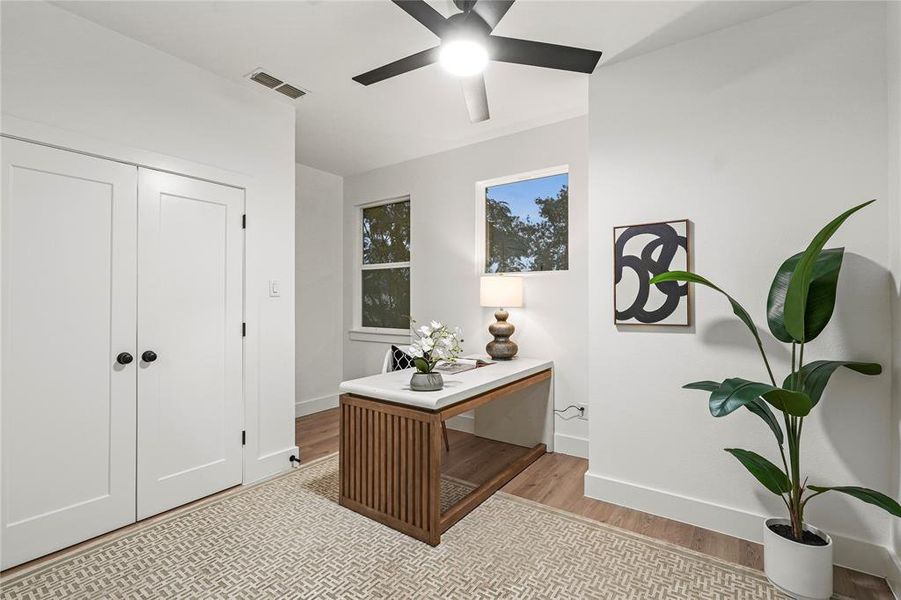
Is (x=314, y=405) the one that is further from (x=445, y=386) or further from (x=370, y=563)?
(x=370, y=563)

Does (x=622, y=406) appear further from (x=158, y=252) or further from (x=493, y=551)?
(x=158, y=252)

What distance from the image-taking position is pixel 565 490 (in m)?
2.72

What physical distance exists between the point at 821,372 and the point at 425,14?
2.18 metres

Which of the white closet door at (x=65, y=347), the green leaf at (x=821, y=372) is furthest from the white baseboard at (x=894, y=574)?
the white closet door at (x=65, y=347)

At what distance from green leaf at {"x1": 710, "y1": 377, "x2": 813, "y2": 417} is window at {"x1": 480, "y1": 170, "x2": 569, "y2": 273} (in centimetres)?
191

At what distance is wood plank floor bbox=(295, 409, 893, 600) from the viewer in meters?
1.90

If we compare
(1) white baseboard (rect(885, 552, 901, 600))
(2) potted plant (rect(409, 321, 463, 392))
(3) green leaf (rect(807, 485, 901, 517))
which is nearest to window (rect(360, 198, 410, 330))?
(2) potted plant (rect(409, 321, 463, 392))

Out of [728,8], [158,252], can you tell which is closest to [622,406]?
[728,8]

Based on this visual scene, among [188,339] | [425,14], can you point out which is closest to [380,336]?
[188,339]

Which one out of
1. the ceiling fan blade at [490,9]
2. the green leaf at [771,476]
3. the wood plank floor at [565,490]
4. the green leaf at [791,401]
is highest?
the ceiling fan blade at [490,9]

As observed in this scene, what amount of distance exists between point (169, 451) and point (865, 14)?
4.11 m

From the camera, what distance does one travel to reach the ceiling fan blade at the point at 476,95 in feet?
6.72

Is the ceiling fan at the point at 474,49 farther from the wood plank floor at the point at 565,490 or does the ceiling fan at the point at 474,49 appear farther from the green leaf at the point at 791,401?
the wood plank floor at the point at 565,490

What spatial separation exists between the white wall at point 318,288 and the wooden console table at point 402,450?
7.47ft
